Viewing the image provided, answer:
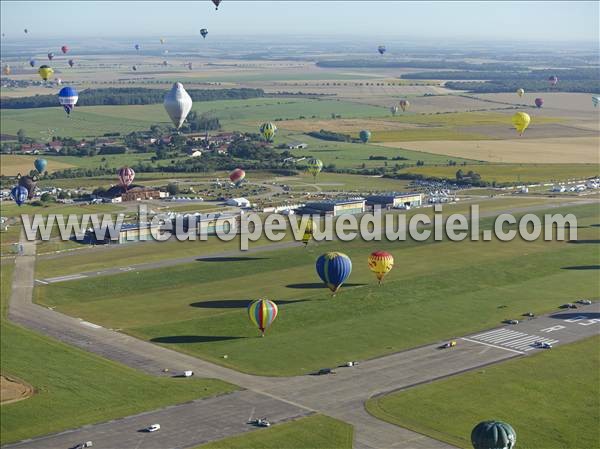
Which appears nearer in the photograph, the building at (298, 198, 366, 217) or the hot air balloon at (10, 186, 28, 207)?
the building at (298, 198, 366, 217)

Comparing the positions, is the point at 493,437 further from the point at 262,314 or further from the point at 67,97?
the point at 67,97

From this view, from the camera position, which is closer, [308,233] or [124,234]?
[308,233]

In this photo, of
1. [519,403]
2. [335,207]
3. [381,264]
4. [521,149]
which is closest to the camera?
[519,403]

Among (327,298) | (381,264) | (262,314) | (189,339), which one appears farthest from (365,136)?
(189,339)

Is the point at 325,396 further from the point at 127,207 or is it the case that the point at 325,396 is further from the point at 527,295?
the point at 127,207

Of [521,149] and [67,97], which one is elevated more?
[67,97]

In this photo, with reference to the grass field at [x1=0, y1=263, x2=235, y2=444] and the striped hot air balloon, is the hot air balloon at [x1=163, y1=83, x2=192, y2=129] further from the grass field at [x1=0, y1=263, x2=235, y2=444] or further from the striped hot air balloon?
the grass field at [x1=0, y1=263, x2=235, y2=444]

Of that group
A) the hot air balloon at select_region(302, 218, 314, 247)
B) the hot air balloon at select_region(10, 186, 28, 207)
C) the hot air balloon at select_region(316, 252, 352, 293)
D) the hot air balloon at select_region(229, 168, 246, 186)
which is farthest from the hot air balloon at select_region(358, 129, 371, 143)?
the hot air balloon at select_region(316, 252, 352, 293)
